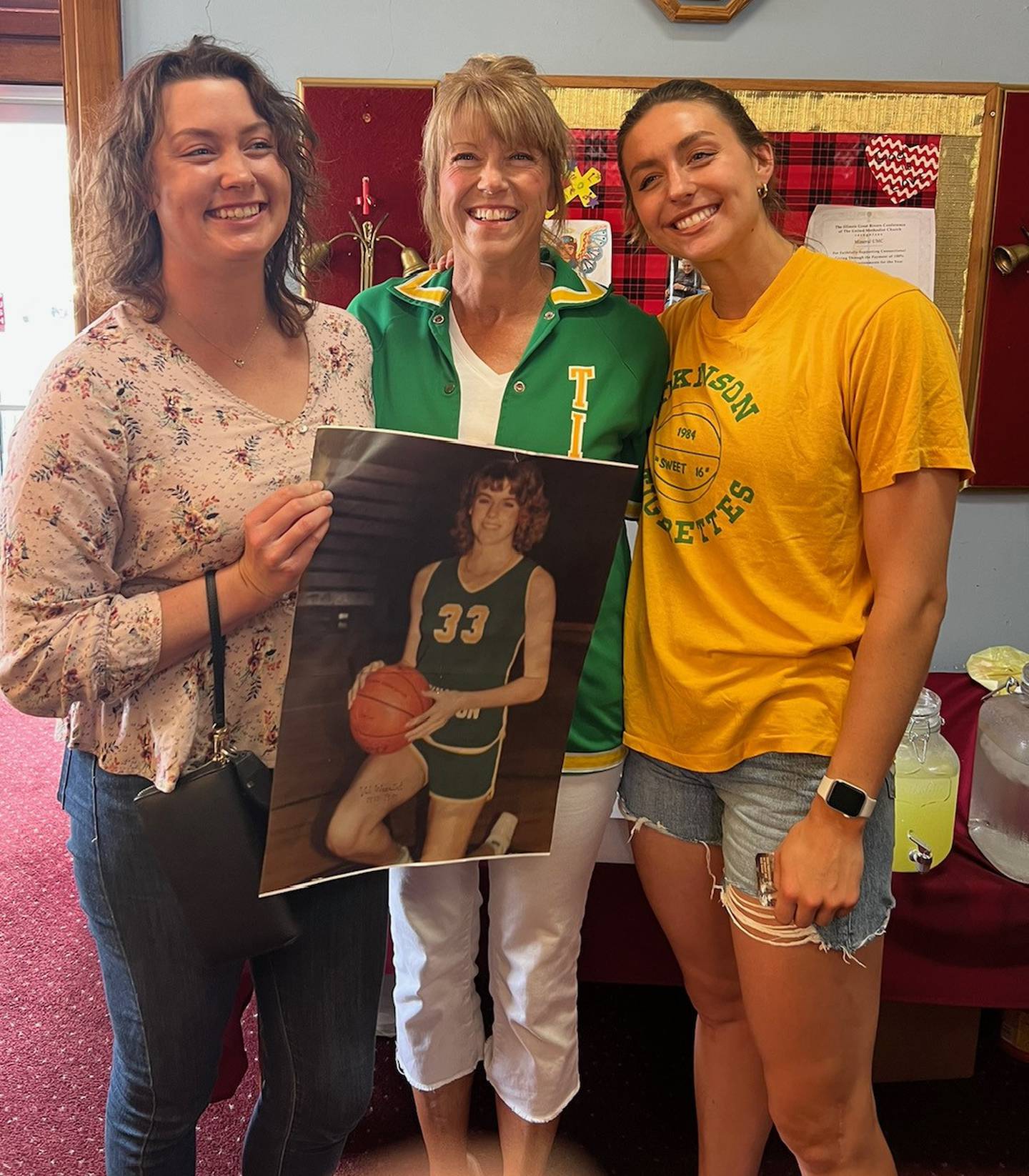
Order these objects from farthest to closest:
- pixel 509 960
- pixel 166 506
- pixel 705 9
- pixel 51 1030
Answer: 1. pixel 705 9
2. pixel 51 1030
3. pixel 509 960
4. pixel 166 506

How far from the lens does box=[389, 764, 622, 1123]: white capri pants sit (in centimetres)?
123

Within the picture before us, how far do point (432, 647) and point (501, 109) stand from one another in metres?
0.62

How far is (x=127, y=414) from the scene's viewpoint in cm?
89

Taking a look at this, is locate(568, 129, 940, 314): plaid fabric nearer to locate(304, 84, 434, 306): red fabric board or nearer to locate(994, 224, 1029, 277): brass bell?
locate(994, 224, 1029, 277): brass bell

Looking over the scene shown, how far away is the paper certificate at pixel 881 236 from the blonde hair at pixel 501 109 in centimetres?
131

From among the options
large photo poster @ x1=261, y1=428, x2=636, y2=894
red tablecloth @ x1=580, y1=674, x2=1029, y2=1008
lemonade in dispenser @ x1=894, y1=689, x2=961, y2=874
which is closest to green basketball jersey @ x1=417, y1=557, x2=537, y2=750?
large photo poster @ x1=261, y1=428, x2=636, y2=894

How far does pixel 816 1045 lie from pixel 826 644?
0.45 m

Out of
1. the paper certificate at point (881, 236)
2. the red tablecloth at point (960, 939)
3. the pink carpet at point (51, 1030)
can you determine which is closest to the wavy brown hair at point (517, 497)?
the red tablecloth at point (960, 939)

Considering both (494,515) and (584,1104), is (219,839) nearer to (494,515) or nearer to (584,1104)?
(494,515)

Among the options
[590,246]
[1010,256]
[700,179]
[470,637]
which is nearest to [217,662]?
[470,637]

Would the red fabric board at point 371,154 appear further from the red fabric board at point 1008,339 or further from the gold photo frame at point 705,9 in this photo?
the red fabric board at point 1008,339

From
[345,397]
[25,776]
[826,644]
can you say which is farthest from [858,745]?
[25,776]

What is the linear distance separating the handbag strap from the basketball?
0.43ft

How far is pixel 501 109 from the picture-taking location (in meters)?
1.07
